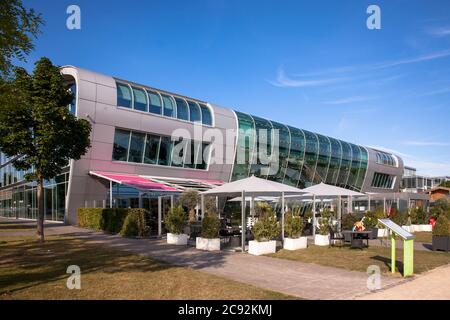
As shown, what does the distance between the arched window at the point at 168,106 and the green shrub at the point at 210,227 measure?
15208 millimetres

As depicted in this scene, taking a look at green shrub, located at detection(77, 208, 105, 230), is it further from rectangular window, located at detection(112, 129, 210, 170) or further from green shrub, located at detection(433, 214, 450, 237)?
green shrub, located at detection(433, 214, 450, 237)

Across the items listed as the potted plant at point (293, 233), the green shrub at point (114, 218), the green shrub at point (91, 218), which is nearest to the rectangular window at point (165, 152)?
the green shrub at point (91, 218)

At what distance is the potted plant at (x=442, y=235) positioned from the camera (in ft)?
49.2

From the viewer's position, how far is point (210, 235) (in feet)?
49.1

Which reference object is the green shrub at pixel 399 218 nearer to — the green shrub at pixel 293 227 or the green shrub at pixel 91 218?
the green shrub at pixel 293 227

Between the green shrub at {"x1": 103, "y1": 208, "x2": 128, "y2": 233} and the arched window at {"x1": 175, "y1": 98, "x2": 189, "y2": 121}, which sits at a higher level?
the arched window at {"x1": 175, "y1": 98, "x2": 189, "y2": 121}

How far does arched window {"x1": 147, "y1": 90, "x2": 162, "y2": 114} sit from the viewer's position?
2819cm

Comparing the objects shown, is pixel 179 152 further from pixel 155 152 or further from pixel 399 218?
pixel 399 218

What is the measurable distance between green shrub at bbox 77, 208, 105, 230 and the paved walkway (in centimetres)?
701

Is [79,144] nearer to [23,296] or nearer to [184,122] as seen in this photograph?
[23,296]

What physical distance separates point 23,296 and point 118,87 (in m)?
20.6

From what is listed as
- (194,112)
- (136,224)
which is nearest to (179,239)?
(136,224)

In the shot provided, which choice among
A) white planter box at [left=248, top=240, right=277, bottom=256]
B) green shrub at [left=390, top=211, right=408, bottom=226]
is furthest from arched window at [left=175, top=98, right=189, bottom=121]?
white planter box at [left=248, top=240, right=277, bottom=256]

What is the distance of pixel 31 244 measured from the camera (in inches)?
615
